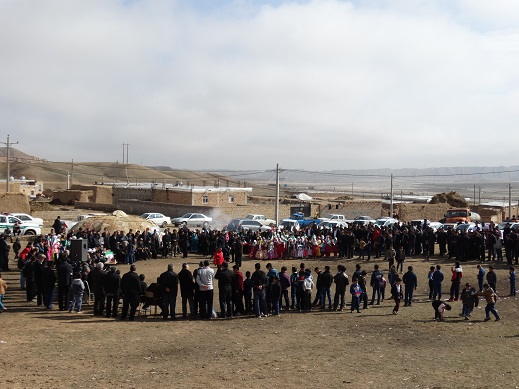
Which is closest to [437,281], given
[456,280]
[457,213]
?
[456,280]

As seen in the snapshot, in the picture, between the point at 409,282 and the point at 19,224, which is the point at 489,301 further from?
the point at 19,224

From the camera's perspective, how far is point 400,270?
2709cm

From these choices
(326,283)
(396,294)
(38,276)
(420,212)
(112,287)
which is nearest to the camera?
(112,287)

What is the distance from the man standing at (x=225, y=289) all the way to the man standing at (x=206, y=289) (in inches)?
12.0

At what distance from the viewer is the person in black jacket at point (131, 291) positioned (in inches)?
675

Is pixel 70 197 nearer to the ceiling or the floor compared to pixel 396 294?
nearer to the ceiling

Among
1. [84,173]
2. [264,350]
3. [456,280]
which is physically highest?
[84,173]

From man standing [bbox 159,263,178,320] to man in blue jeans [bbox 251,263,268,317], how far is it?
2304mm

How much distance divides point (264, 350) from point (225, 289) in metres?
4.09

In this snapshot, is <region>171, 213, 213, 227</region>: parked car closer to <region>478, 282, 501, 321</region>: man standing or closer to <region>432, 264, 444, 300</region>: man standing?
<region>432, 264, 444, 300</region>: man standing

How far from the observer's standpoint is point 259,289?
1812 centimetres

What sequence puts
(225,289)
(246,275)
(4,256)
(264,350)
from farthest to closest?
(4,256), (246,275), (225,289), (264,350)

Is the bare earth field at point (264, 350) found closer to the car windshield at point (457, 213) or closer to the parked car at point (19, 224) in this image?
the parked car at point (19, 224)

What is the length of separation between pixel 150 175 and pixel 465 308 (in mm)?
159305
